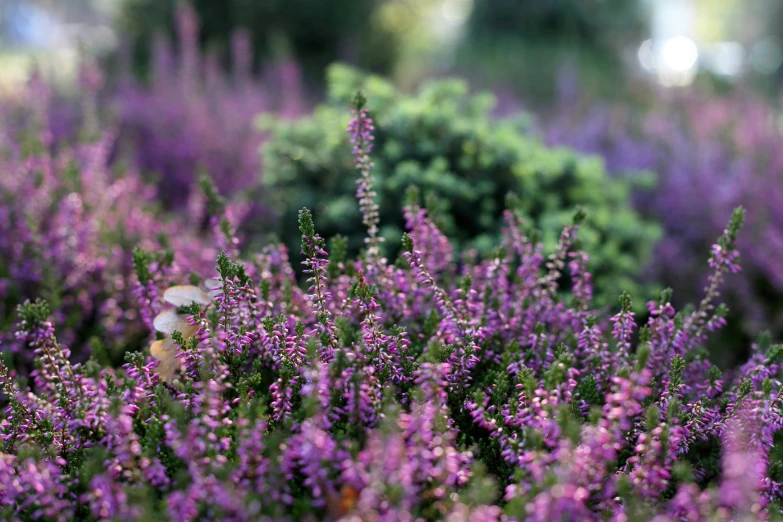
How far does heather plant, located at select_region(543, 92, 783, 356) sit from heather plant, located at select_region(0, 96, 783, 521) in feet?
6.92

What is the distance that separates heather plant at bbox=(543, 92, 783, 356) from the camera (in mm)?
4105

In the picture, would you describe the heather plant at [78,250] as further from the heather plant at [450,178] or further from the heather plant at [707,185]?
the heather plant at [707,185]

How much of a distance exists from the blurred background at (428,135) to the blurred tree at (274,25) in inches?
0.8

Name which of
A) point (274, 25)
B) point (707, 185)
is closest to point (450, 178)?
point (707, 185)

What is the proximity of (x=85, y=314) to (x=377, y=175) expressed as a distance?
57.8 inches

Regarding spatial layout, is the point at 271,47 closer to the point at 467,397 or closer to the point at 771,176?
the point at 771,176

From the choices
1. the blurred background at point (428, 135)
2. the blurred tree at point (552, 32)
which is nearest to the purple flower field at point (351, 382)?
the blurred background at point (428, 135)

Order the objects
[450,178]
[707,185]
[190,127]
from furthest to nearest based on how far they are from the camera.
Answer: [190,127] → [707,185] → [450,178]

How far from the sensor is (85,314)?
115 inches

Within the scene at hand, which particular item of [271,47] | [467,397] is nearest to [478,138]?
[467,397]

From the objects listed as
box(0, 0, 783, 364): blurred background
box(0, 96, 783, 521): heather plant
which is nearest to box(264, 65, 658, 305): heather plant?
box(0, 0, 783, 364): blurred background

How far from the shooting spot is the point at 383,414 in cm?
160

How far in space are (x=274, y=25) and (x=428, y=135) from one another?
19.3ft

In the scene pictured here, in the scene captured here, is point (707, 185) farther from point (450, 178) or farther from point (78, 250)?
point (78, 250)
